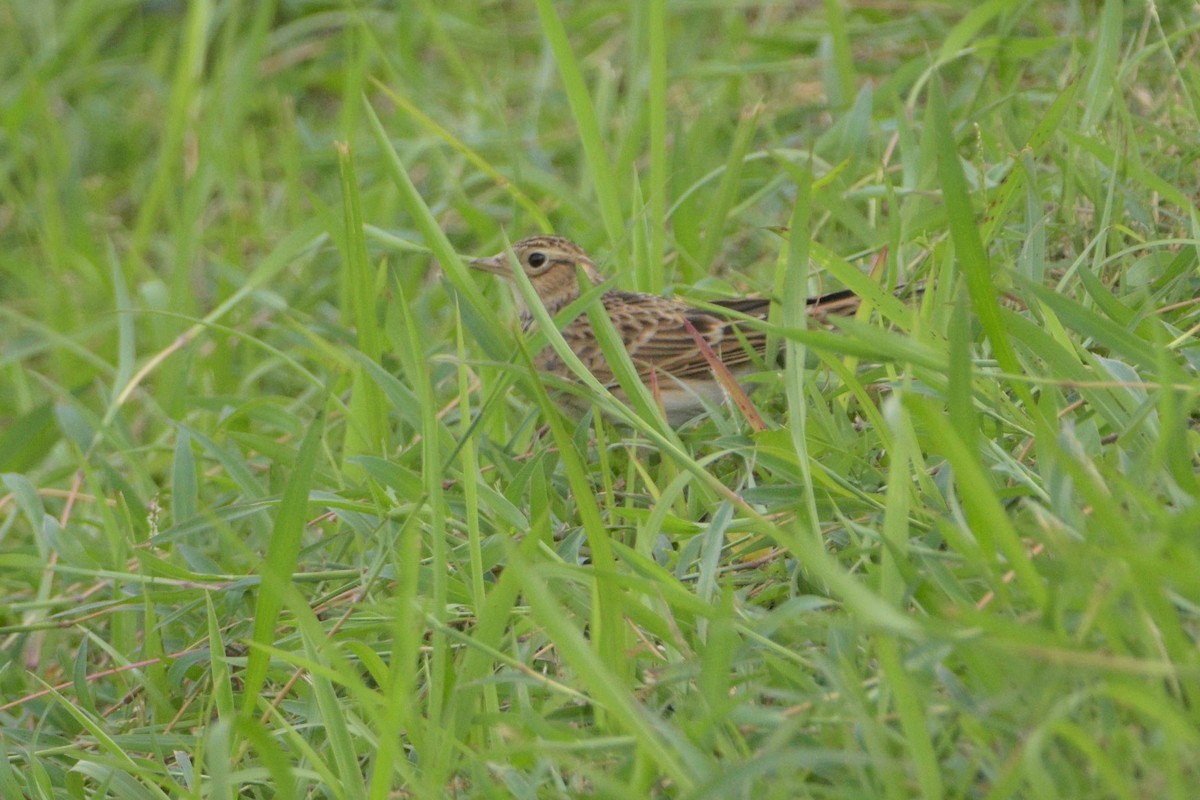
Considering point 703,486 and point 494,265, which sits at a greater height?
point 703,486

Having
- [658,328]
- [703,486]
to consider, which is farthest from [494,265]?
[703,486]

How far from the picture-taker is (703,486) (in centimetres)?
357

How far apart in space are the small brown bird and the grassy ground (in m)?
0.14

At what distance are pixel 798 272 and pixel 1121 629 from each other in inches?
48.7

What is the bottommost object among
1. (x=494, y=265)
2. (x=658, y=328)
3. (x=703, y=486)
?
(x=658, y=328)

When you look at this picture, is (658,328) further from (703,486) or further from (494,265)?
(703,486)

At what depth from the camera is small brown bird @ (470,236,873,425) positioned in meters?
4.71

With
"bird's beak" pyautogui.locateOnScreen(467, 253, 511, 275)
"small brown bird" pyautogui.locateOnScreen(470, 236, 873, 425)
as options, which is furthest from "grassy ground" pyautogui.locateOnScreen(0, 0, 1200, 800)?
"bird's beak" pyautogui.locateOnScreen(467, 253, 511, 275)

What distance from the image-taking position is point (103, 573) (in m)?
3.96

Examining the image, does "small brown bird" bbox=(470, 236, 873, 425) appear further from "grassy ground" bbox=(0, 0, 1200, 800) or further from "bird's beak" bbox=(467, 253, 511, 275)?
"grassy ground" bbox=(0, 0, 1200, 800)

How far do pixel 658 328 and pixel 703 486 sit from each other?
1.80 m

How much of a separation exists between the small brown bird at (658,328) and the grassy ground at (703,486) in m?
0.14

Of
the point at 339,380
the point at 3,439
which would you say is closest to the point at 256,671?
the point at 339,380

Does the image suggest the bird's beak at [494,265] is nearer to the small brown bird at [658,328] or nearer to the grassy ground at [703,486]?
the small brown bird at [658,328]
